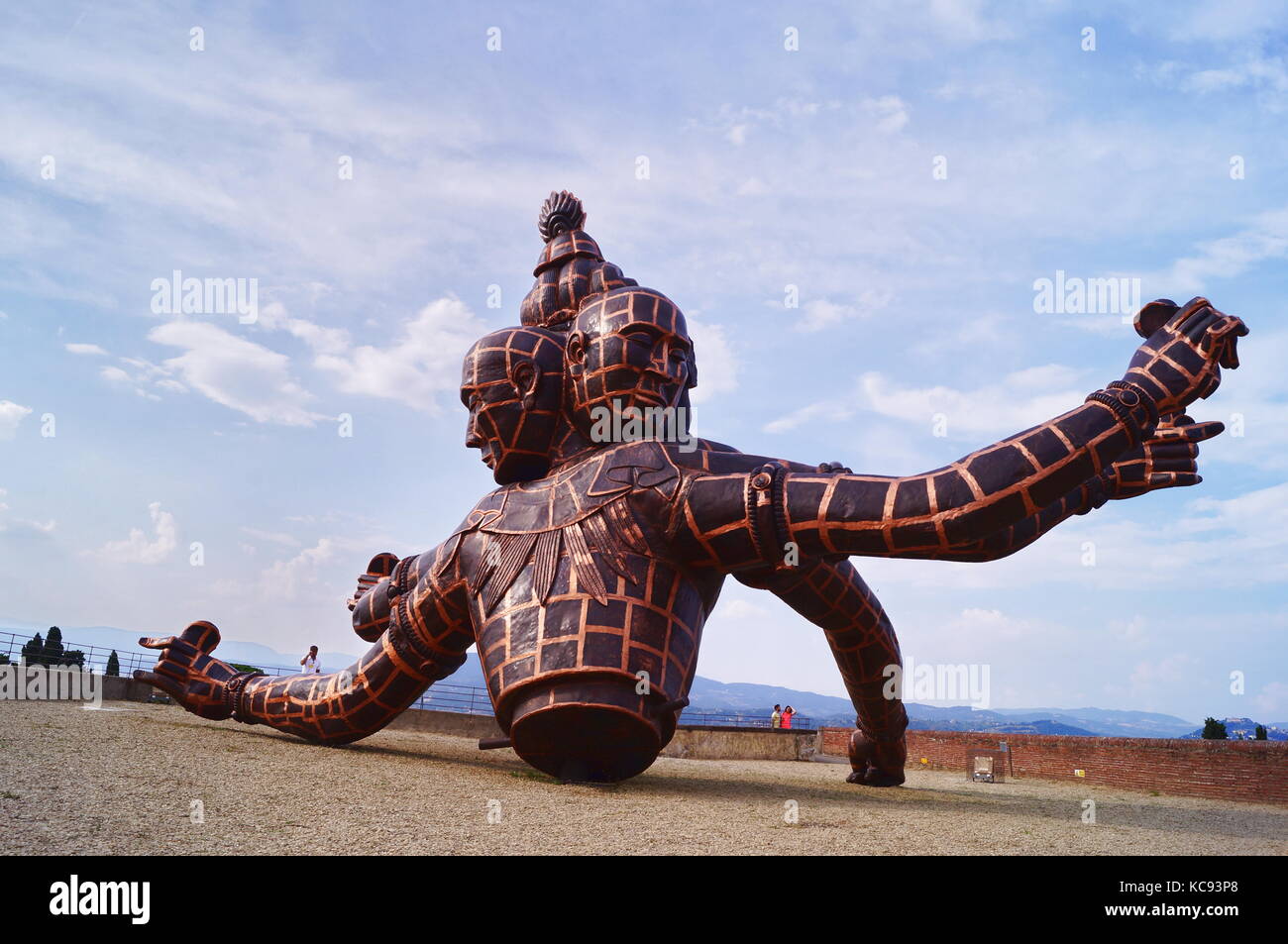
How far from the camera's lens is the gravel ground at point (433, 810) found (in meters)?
3.68

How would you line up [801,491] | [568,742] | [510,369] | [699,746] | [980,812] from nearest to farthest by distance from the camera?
[801,491], [568,742], [980,812], [510,369], [699,746]

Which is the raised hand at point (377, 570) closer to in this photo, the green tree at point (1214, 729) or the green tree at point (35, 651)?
the green tree at point (35, 651)

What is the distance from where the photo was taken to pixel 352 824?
13.4 feet

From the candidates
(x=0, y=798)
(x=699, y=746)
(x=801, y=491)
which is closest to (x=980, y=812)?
(x=801, y=491)

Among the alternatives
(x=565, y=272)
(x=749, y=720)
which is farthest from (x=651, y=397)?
A: (x=749, y=720)

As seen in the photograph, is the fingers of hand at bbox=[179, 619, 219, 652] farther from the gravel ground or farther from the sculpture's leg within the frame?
the sculpture's leg

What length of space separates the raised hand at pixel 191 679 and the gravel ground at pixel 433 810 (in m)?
0.59

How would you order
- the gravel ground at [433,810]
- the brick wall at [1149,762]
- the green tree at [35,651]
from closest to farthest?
the gravel ground at [433,810] < the brick wall at [1149,762] < the green tree at [35,651]

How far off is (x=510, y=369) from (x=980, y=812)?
4570 millimetres

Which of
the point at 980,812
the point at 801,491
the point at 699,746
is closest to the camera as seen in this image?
the point at 801,491

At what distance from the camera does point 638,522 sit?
5.78 meters

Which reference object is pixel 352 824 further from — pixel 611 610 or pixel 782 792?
pixel 782 792

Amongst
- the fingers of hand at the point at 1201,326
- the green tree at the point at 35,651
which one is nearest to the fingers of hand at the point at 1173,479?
the fingers of hand at the point at 1201,326

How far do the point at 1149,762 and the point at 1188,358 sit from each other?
891 cm
